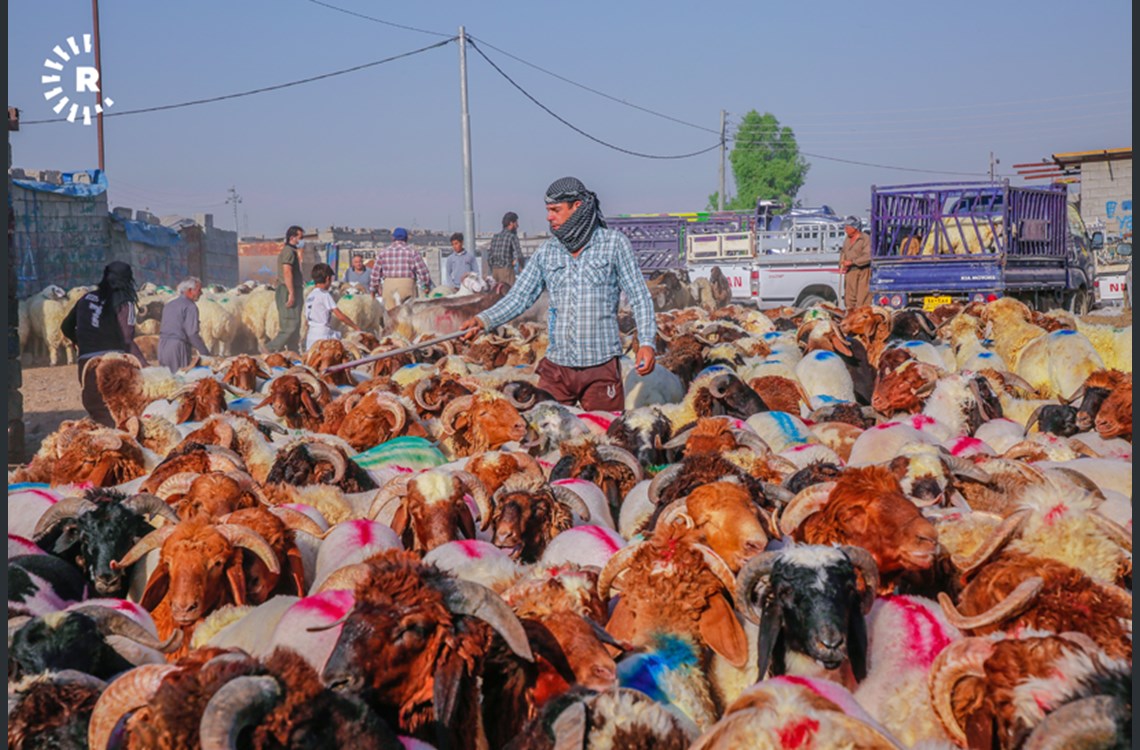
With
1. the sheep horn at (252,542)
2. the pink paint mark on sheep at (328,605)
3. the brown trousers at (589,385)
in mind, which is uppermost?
the brown trousers at (589,385)

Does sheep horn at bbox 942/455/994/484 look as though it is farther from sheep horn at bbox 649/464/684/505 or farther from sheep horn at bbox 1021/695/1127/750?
sheep horn at bbox 1021/695/1127/750

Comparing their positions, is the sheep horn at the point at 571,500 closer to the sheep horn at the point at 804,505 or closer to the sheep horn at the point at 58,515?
the sheep horn at the point at 804,505

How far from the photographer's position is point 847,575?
11.2ft

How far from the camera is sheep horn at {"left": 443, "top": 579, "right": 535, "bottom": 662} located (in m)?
3.09

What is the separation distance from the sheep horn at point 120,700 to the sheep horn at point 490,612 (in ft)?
2.42

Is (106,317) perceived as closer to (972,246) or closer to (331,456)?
(331,456)

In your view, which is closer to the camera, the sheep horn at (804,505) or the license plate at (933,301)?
the sheep horn at (804,505)

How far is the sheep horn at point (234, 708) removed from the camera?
2441mm

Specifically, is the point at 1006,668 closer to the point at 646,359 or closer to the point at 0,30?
the point at 0,30

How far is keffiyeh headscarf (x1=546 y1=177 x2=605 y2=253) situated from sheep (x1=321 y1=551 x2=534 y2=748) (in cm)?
418

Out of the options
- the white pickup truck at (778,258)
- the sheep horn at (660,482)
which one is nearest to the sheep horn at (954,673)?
the sheep horn at (660,482)

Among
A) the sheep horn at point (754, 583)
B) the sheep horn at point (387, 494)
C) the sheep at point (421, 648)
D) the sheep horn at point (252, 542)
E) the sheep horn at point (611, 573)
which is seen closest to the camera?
the sheep at point (421, 648)

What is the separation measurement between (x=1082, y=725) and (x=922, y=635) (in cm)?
110

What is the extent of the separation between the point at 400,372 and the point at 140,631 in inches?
283
